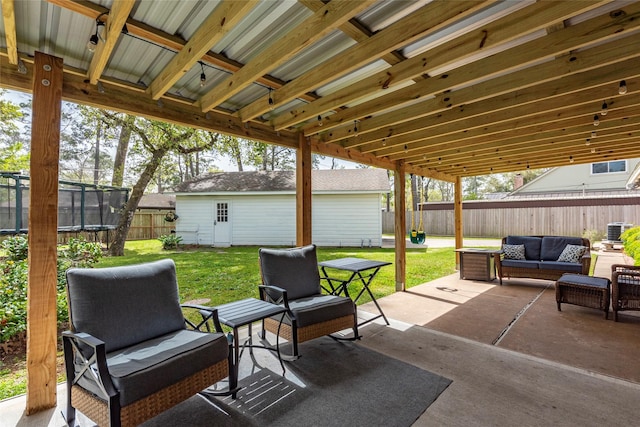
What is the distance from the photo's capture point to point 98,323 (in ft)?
7.15

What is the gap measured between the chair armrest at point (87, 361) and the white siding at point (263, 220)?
10635mm

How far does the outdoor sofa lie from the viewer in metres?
5.88

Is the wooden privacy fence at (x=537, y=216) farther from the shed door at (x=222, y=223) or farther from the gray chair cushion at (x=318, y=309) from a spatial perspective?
the gray chair cushion at (x=318, y=309)

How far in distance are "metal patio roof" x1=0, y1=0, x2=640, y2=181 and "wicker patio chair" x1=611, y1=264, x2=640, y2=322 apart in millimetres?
1935

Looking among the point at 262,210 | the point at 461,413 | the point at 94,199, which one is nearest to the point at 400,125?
the point at 461,413

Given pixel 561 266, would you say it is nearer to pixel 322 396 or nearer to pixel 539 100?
pixel 539 100

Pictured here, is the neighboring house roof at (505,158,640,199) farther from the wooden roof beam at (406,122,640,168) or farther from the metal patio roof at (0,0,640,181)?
the metal patio roof at (0,0,640,181)

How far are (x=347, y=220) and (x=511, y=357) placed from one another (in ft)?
31.2

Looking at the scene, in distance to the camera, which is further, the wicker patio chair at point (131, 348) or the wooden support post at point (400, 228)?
the wooden support post at point (400, 228)

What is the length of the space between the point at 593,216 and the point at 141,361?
55.3ft

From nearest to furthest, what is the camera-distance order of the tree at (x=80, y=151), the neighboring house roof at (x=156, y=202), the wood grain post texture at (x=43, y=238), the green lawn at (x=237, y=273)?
the wood grain post texture at (x=43, y=238), the green lawn at (x=237, y=273), the tree at (x=80, y=151), the neighboring house roof at (x=156, y=202)

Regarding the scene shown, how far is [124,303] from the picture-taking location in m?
2.34

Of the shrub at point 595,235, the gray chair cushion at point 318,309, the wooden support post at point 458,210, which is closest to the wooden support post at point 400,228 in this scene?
the gray chair cushion at point 318,309

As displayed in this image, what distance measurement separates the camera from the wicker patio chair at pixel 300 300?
9.77ft
